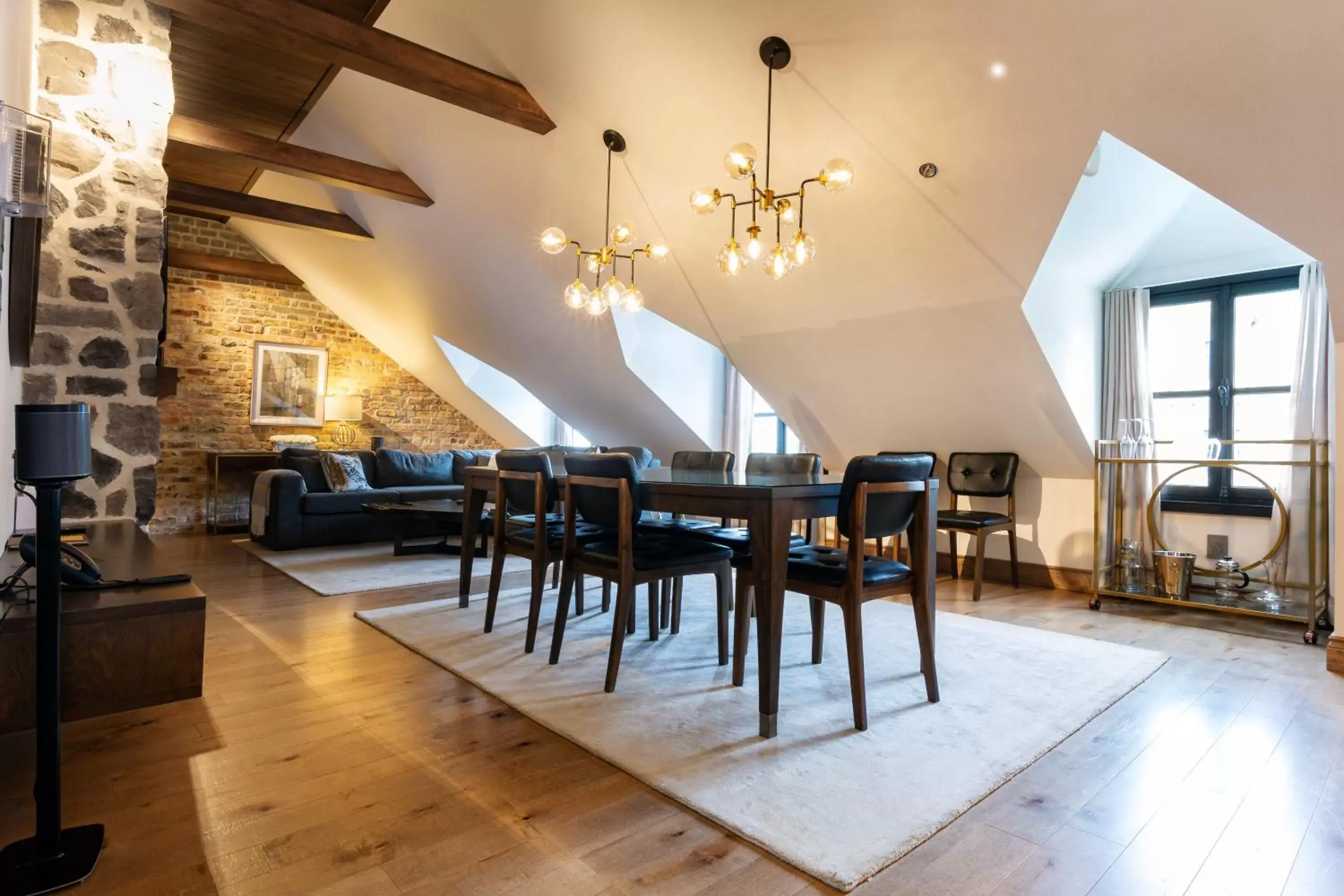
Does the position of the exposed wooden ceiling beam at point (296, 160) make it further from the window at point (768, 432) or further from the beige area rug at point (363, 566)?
the window at point (768, 432)

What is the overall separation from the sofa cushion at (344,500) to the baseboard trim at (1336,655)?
19.0 ft

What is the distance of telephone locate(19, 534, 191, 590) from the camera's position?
81.0 inches

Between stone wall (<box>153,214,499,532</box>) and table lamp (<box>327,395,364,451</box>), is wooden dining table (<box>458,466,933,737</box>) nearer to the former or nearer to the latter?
table lamp (<box>327,395,364,451</box>)

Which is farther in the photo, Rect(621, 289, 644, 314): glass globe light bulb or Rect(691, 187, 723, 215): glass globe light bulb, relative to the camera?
Rect(621, 289, 644, 314): glass globe light bulb

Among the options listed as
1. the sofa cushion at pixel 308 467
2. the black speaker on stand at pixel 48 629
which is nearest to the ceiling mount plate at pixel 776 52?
the black speaker on stand at pixel 48 629

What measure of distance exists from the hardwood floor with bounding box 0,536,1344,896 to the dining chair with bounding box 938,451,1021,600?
5.43ft

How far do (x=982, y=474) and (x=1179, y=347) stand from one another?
4.50ft

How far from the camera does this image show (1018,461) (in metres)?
4.70

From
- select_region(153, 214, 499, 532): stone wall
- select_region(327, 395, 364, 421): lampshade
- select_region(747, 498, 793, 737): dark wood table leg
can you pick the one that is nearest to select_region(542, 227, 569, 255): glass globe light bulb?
select_region(747, 498, 793, 737): dark wood table leg

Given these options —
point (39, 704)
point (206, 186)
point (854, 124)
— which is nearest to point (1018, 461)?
point (854, 124)

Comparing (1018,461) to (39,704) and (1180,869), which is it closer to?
(1180,869)

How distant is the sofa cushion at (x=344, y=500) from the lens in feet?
18.6

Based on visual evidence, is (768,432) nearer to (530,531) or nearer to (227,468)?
(530,531)

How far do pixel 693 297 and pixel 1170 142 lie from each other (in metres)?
2.95
